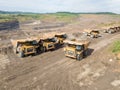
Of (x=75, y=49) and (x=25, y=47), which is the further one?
(x=25, y=47)

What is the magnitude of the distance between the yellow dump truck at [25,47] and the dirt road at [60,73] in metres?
0.88

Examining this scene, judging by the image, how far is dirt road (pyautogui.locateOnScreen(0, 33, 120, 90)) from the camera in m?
14.8

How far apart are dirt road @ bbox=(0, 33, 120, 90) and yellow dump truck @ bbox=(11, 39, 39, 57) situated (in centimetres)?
88

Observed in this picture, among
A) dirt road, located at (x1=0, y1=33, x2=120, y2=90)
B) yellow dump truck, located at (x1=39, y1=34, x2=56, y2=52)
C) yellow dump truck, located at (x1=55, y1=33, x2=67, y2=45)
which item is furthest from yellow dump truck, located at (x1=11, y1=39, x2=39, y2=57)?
yellow dump truck, located at (x1=55, y1=33, x2=67, y2=45)

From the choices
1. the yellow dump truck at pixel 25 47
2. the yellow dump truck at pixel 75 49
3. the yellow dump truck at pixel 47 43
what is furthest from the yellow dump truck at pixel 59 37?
the yellow dump truck at pixel 75 49

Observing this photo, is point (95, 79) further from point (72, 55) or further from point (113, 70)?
point (72, 55)

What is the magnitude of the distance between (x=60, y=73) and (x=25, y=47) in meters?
6.93

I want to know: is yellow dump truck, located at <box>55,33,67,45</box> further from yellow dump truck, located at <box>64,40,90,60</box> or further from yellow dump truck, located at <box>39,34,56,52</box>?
yellow dump truck, located at <box>64,40,90,60</box>

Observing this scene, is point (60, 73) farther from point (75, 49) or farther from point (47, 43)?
point (47, 43)

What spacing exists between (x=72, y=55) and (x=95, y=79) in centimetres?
557

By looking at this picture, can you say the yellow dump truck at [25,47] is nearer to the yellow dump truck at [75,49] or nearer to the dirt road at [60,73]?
the dirt road at [60,73]

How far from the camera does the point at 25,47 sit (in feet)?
71.6

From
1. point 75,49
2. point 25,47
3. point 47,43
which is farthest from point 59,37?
point 75,49

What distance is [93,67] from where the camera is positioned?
1870 cm
